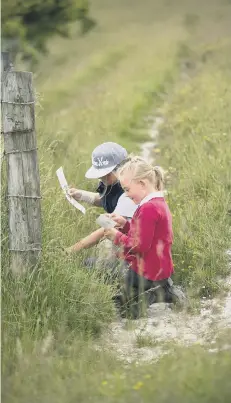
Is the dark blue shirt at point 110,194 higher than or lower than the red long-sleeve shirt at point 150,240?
higher

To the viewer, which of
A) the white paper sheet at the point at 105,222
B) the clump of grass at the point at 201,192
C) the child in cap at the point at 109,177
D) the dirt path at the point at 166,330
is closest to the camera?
the dirt path at the point at 166,330

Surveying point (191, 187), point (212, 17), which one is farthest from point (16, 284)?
point (212, 17)

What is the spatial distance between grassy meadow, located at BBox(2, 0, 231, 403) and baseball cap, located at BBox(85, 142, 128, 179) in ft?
1.13

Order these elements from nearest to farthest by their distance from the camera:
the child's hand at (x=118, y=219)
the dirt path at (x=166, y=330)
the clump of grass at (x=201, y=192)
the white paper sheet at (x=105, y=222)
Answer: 1. the dirt path at (x=166, y=330)
2. the white paper sheet at (x=105, y=222)
3. the child's hand at (x=118, y=219)
4. the clump of grass at (x=201, y=192)

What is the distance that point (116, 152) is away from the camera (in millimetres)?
5930

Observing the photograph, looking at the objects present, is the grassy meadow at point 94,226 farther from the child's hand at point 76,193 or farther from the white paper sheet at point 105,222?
the white paper sheet at point 105,222

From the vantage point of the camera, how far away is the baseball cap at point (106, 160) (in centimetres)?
591

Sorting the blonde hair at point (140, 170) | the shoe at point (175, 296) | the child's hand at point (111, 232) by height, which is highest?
the blonde hair at point (140, 170)

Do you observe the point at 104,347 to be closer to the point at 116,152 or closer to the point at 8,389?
the point at 8,389

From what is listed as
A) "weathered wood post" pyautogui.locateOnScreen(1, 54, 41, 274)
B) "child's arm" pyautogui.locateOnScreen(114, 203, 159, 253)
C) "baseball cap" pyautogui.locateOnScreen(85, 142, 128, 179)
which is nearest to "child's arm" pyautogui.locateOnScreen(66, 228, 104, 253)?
"child's arm" pyautogui.locateOnScreen(114, 203, 159, 253)

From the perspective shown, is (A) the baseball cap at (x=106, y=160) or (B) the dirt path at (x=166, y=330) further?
(A) the baseball cap at (x=106, y=160)

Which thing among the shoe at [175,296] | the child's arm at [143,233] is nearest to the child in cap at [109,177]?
the child's arm at [143,233]

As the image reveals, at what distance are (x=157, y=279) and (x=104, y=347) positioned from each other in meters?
0.83

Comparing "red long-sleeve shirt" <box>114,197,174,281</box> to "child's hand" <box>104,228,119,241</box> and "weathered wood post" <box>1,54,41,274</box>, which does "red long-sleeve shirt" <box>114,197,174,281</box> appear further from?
"weathered wood post" <box>1,54,41,274</box>
